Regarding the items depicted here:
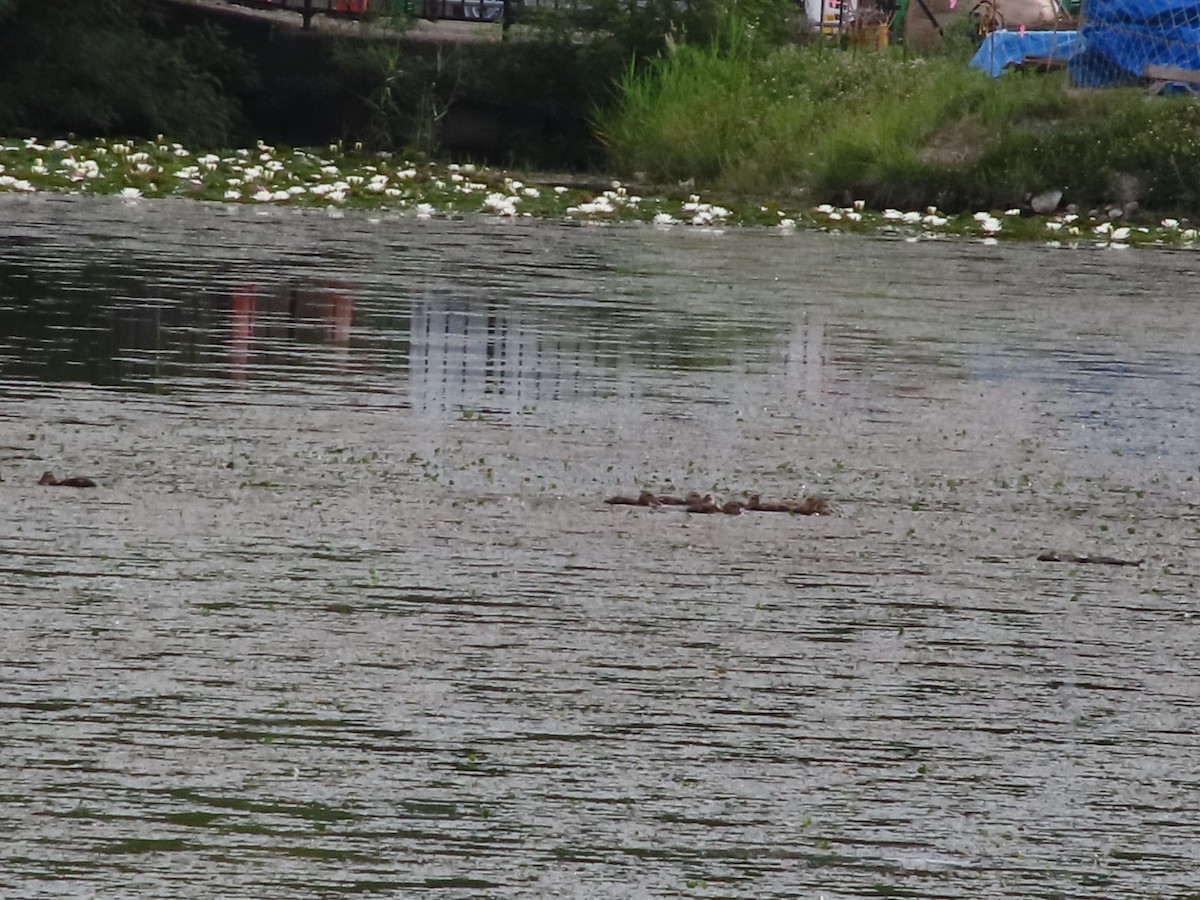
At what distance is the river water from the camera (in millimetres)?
4062

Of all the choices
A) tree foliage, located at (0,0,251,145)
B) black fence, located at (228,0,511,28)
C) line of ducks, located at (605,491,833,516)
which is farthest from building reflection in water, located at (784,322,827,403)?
black fence, located at (228,0,511,28)

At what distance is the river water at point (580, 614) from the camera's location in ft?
13.3

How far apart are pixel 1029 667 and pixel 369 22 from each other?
26.2 m

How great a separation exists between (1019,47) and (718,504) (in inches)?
1027

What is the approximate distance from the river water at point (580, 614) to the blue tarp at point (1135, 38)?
644 inches

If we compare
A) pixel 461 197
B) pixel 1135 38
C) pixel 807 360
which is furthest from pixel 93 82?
pixel 807 360

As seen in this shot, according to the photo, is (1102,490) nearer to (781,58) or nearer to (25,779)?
(25,779)

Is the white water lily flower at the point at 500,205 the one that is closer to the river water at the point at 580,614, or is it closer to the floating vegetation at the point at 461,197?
the floating vegetation at the point at 461,197

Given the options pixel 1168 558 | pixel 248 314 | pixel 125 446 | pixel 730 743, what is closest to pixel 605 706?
pixel 730 743

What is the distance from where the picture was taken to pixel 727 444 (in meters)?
8.46

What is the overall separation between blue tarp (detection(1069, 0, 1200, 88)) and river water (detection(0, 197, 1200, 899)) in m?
16.4

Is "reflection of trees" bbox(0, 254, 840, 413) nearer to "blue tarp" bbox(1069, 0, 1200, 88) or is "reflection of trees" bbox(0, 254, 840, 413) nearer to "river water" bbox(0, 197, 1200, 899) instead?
"river water" bbox(0, 197, 1200, 899)

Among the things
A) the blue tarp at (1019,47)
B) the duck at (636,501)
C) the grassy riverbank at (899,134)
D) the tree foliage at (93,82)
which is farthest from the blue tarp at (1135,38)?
the duck at (636,501)

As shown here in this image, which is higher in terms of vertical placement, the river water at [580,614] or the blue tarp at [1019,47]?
the blue tarp at [1019,47]
